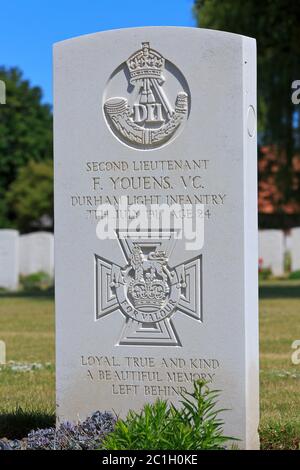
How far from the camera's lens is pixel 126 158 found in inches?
219

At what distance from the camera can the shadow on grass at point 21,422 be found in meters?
6.01

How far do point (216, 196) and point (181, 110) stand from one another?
0.61 meters

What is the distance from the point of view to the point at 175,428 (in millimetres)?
4914

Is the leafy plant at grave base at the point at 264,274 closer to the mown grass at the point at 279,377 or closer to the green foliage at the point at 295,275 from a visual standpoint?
the green foliage at the point at 295,275

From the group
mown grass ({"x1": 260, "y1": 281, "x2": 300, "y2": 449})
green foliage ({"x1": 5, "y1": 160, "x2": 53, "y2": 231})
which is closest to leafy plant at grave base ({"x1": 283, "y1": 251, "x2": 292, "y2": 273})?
mown grass ({"x1": 260, "y1": 281, "x2": 300, "y2": 449})

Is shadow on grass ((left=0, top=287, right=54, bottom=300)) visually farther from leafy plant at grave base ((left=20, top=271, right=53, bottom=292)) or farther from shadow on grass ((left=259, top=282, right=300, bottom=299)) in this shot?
shadow on grass ((left=259, top=282, right=300, bottom=299))

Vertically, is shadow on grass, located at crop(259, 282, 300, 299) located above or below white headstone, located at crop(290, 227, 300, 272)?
below

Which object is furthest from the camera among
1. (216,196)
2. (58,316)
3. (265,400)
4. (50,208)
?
(50,208)

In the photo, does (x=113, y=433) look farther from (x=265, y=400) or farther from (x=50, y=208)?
(x=50, y=208)

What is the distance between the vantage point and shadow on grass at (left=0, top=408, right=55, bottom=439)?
19.7 feet

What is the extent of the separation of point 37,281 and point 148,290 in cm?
1997

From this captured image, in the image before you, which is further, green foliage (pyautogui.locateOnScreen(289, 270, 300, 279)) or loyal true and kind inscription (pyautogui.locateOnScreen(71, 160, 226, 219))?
green foliage (pyautogui.locateOnScreen(289, 270, 300, 279))

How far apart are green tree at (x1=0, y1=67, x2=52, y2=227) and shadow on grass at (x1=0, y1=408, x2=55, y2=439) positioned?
137 ft
